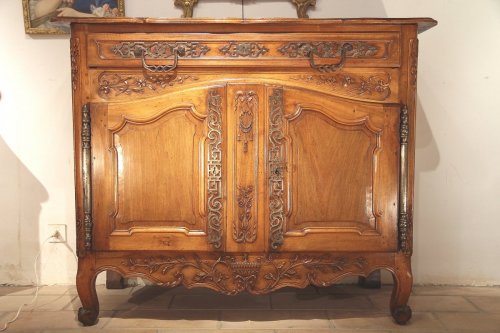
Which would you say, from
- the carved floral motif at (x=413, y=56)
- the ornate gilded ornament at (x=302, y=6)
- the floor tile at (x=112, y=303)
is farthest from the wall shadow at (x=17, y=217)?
the carved floral motif at (x=413, y=56)

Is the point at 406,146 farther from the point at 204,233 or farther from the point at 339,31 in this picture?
the point at 204,233

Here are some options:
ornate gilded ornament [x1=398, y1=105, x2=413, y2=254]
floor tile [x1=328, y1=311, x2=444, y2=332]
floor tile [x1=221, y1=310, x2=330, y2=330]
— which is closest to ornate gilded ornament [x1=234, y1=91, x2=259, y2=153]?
ornate gilded ornament [x1=398, y1=105, x2=413, y2=254]

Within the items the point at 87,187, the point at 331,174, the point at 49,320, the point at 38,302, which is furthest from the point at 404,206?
the point at 38,302

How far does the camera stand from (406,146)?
1729 millimetres

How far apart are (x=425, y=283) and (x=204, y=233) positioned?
136cm

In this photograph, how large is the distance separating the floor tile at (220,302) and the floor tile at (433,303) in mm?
539

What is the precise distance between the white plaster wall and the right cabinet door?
740mm

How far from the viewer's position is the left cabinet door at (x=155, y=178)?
1.71 m

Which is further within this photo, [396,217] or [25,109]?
[25,109]

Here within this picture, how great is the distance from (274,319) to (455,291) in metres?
1.03

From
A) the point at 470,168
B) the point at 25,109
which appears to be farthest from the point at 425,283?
the point at 25,109

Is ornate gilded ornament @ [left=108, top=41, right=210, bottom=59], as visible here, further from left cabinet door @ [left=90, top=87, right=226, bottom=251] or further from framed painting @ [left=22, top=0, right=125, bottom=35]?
framed painting @ [left=22, top=0, right=125, bottom=35]

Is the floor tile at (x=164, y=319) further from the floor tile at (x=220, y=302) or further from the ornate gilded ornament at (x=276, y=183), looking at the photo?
the ornate gilded ornament at (x=276, y=183)

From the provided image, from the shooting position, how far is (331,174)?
5.69ft
